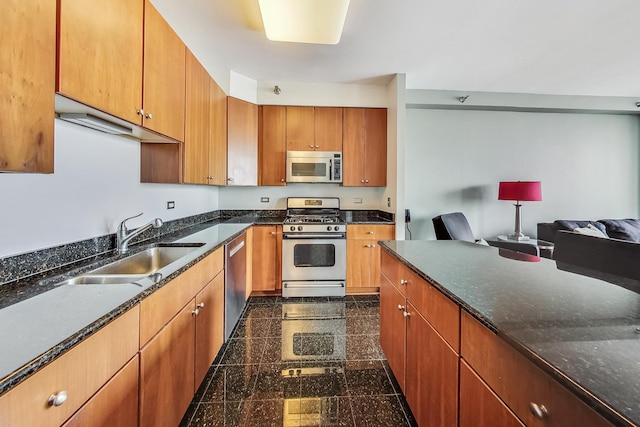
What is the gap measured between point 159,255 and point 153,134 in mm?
786

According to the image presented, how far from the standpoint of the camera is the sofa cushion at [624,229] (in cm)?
339

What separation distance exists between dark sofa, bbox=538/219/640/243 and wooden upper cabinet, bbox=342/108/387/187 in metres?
2.30

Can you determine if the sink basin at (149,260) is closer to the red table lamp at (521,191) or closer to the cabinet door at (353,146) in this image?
the cabinet door at (353,146)

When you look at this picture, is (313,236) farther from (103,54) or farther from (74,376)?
(74,376)

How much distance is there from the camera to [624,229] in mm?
3416

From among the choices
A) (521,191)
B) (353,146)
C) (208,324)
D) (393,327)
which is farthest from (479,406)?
(521,191)

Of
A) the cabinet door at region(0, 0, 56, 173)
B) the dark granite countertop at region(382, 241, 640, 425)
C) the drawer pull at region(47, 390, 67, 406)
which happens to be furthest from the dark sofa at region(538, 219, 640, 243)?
the cabinet door at region(0, 0, 56, 173)

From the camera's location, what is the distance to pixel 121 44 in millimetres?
1269

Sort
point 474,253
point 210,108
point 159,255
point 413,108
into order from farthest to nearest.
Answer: point 413,108 → point 210,108 → point 159,255 → point 474,253

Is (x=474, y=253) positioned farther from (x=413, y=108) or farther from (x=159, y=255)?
(x=413, y=108)

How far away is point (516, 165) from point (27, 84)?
483 centimetres

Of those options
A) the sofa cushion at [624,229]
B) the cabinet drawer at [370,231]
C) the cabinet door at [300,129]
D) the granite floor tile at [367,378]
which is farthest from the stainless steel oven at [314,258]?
the sofa cushion at [624,229]

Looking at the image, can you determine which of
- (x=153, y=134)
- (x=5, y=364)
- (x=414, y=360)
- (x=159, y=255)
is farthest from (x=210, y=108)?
(x=414, y=360)

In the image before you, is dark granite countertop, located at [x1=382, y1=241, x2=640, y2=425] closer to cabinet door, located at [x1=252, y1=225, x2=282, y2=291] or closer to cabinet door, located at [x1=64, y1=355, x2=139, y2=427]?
cabinet door, located at [x1=64, y1=355, x2=139, y2=427]
